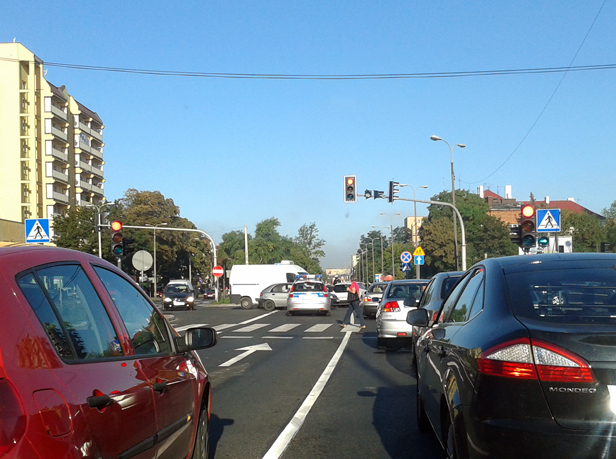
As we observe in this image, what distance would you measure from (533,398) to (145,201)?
83134 millimetres

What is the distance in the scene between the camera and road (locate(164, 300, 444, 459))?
20.5ft

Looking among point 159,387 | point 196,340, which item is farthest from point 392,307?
point 159,387

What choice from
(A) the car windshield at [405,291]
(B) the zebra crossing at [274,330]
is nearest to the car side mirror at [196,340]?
(A) the car windshield at [405,291]

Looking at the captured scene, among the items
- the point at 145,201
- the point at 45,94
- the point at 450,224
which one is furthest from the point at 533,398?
the point at 450,224

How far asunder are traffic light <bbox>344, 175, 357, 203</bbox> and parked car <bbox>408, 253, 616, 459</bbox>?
25.4 meters

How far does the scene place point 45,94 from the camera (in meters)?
73.4

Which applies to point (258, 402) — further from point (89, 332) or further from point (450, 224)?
point (450, 224)

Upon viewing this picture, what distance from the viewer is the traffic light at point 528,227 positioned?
20.2 meters

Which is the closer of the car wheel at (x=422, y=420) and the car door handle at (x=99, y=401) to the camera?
the car door handle at (x=99, y=401)

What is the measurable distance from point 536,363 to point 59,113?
263ft

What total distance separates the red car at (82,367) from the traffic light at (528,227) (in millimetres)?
17332

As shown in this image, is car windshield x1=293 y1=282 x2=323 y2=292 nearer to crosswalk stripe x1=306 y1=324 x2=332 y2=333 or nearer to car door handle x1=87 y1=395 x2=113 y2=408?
crosswalk stripe x1=306 y1=324 x2=332 y2=333

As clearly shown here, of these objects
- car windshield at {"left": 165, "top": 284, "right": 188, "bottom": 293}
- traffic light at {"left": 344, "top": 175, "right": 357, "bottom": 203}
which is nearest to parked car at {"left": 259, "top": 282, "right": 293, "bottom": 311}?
traffic light at {"left": 344, "top": 175, "right": 357, "bottom": 203}

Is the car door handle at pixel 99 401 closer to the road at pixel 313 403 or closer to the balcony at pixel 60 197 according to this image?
the road at pixel 313 403
